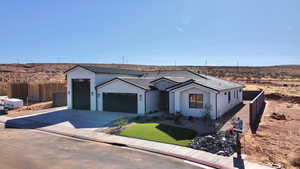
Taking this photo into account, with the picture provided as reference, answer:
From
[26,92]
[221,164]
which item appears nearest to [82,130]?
[221,164]

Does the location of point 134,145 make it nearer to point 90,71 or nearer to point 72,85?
point 90,71

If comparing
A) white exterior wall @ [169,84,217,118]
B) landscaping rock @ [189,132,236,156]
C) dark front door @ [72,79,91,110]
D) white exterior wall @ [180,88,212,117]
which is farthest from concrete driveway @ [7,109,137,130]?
landscaping rock @ [189,132,236,156]

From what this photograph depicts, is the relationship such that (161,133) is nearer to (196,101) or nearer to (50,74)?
(196,101)

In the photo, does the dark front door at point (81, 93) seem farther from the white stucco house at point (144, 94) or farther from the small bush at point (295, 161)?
the small bush at point (295, 161)

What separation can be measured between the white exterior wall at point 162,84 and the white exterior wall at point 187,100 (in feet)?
7.84

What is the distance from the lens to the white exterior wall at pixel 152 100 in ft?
70.1

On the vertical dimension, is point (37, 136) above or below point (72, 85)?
below

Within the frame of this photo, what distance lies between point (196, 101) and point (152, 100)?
4.59m

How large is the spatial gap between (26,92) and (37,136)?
69.6 ft

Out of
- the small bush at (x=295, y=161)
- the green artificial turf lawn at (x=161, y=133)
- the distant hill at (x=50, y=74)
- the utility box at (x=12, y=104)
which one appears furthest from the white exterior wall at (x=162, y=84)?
the distant hill at (x=50, y=74)

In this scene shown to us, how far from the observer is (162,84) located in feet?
76.6

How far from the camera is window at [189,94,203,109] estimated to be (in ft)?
62.6

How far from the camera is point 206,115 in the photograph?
18.2m

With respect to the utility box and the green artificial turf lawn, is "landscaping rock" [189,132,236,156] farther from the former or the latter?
the utility box
